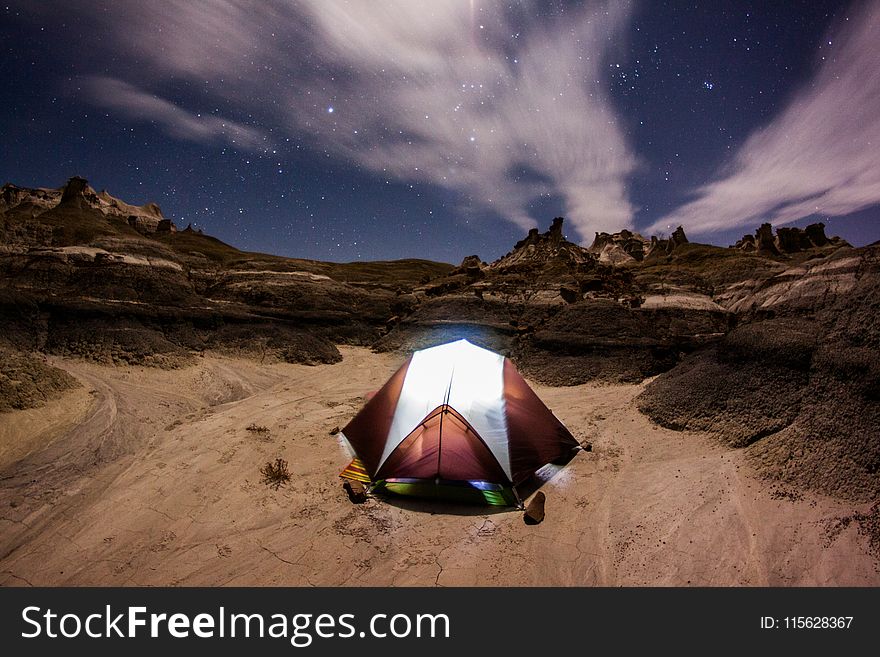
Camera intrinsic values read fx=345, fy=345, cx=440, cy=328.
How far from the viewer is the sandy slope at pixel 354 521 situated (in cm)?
486

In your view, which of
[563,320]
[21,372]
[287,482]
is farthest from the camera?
[563,320]

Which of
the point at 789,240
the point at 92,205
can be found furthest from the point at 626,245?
the point at 92,205

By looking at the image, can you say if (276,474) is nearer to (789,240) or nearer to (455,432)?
(455,432)

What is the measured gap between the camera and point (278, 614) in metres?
4.11

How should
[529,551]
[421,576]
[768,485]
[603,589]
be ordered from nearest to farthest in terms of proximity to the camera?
[603,589] → [421,576] → [529,551] → [768,485]

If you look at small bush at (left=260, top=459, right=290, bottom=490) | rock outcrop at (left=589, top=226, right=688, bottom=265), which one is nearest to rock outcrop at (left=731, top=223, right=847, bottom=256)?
rock outcrop at (left=589, top=226, right=688, bottom=265)

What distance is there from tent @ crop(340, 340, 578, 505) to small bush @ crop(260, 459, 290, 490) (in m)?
1.33

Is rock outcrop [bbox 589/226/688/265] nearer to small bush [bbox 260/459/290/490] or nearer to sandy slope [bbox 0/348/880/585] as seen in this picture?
sandy slope [bbox 0/348/880/585]

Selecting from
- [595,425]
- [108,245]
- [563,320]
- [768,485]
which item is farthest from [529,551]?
[108,245]

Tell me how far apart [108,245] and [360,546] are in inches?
1130

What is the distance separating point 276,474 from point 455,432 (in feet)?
12.8

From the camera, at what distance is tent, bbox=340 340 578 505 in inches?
259

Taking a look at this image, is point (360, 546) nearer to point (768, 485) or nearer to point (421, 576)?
point (421, 576)

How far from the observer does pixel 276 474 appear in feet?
23.9
